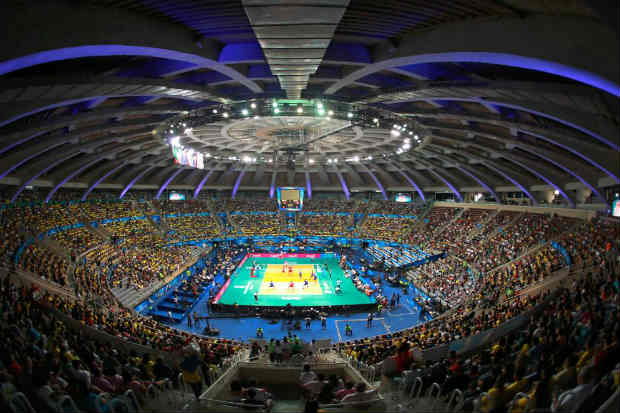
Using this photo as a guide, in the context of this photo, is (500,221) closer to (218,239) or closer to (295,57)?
(295,57)

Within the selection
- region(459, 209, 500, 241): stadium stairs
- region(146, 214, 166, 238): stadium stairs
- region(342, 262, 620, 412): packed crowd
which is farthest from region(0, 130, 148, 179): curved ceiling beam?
region(459, 209, 500, 241): stadium stairs

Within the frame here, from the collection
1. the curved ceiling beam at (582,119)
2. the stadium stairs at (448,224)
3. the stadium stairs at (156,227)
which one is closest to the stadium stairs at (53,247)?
the stadium stairs at (156,227)

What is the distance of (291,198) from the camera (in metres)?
46.8

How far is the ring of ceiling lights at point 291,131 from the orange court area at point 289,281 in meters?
13.1

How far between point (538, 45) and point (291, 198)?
132ft

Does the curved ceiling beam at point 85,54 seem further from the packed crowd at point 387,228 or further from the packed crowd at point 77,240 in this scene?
the packed crowd at point 387,228

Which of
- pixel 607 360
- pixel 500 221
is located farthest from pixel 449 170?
pixel 607 360

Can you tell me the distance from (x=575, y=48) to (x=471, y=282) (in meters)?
21.6

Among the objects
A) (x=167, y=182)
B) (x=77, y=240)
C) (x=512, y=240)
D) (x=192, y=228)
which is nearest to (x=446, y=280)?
(x=512, y=240)

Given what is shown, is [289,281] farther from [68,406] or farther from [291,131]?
[68,406]

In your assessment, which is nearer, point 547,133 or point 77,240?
point 547,133

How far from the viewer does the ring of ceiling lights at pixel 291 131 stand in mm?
17109

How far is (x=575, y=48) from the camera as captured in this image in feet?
23.8

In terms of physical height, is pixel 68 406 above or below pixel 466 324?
above
